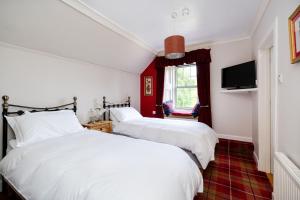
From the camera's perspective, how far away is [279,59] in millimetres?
1536

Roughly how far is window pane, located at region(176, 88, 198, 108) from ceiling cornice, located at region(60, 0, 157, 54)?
Result: 186 centimetres

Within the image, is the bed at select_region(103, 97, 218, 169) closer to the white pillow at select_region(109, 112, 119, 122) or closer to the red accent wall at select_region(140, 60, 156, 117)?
the white pillow at select_region(109, 112, 119, 122)

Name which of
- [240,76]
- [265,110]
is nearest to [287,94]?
[265,110]

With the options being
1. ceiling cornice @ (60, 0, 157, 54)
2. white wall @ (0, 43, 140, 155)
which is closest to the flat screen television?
ceiling cornice @ (60, 0, 157, 54)

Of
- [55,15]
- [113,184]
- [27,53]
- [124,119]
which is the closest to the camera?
[113,184]

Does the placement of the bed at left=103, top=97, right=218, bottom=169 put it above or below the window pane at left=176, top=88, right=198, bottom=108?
below

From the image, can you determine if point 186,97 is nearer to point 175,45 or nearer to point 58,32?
point 175,45

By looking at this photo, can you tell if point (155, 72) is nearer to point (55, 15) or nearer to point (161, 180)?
point (55, 15)

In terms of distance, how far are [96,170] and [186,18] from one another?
8.85ft

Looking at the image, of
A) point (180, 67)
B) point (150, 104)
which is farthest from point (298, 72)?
point (150, 104)

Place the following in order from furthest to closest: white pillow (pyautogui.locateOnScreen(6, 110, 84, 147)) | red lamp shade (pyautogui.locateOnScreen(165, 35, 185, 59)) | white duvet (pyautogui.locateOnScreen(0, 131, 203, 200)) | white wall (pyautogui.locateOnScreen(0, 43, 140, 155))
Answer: red lamp shade (pyautogui.locateOnScreen(165, 35, 185, 59))
white wall (pyautogui.locateOnScreen(0, 43, 140, 155))
white pillow (pyautogui.locateOnScreen(6, 110, 84, 147))
white duvet (pyautogui.locateOnScreen(0, 131, 203, 200))

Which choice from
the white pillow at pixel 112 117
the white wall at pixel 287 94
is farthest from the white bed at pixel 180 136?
the white wall at pixel 287 94

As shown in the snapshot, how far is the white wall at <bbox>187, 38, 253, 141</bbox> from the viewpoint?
3508 mm

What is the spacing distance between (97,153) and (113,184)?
507 mm
